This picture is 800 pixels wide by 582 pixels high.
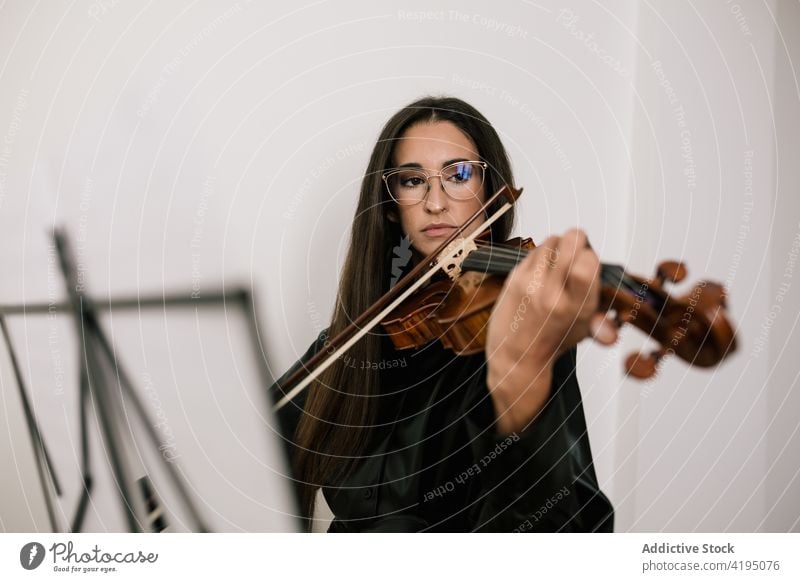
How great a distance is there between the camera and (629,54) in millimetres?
901

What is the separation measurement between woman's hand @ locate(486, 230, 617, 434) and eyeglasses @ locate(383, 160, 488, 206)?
11cm

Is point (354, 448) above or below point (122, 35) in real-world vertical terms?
below

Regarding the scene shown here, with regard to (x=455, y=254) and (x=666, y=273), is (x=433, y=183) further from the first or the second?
(x=666, y=273)

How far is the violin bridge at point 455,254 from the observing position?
0.80 m

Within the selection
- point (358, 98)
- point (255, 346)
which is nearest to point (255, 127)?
point (358, 98)

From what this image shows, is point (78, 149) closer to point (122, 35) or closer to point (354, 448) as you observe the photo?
point (122, 35)

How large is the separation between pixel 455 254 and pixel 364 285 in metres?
0.12

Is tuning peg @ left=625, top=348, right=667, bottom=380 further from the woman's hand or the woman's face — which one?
the woman's face

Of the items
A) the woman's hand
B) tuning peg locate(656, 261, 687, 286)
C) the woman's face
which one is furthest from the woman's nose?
tuning peg locate(656, 261, 687, 286)

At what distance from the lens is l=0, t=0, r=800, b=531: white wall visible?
0.89m
